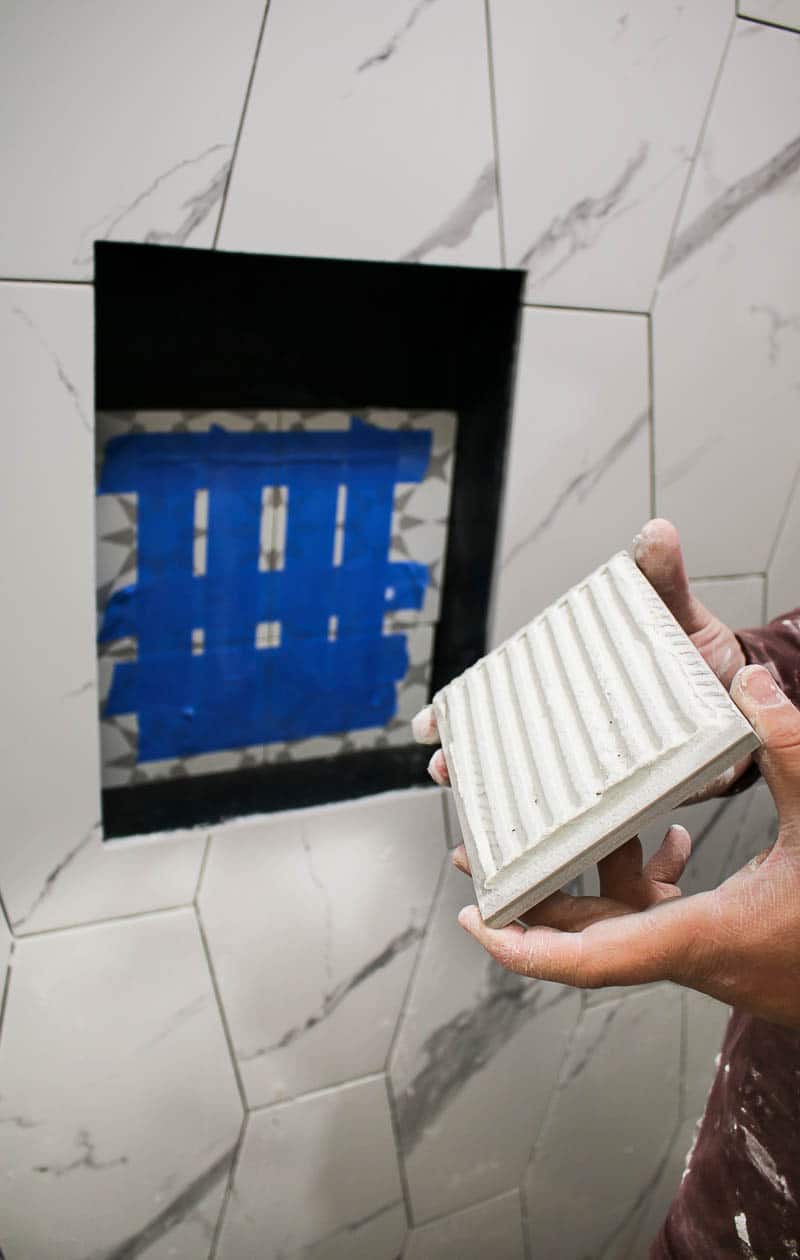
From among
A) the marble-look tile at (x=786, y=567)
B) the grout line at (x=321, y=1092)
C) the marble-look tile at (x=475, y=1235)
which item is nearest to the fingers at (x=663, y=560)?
the marble-look tile at (x=786, y=567)

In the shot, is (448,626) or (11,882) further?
(448,626)

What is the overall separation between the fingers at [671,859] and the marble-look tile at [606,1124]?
0.69 metres

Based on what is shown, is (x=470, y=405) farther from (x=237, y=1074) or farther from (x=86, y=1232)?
(x=86, y=1232)

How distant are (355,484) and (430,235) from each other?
31 centimetres

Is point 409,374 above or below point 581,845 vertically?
above

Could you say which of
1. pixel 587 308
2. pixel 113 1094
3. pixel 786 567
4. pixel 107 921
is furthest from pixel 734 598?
pixel 113 1094

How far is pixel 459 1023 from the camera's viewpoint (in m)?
1.28

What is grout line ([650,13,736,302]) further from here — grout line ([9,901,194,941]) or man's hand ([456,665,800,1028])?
grout line ([9,901,194,941])

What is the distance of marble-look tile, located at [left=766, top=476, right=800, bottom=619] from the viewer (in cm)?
126

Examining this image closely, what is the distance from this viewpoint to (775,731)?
1.94ft

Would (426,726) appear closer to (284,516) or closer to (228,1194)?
(284,516)

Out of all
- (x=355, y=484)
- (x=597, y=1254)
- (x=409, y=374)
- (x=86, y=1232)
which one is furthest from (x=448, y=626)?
(x=597, y=1254)

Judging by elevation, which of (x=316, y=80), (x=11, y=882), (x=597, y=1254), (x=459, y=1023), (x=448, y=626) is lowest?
(x=597, y=1254)

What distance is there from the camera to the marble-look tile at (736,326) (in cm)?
102
